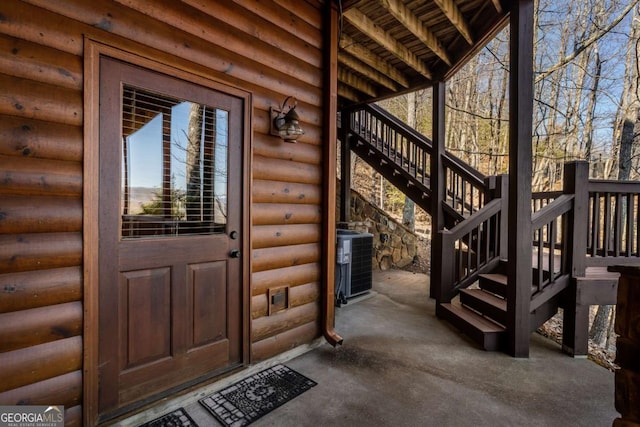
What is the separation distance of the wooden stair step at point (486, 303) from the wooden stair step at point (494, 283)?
6cm

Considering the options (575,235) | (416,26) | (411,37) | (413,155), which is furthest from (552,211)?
(413,155)

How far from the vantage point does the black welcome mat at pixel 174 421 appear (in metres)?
1.76

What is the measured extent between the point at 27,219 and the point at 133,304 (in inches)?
27.7

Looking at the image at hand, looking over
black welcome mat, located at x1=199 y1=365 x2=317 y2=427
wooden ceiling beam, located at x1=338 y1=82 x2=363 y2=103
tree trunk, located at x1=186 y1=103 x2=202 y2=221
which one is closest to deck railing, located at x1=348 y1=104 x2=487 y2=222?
wooden ceiling beam, located at x1=338 y1=82 x2=363 y2=103

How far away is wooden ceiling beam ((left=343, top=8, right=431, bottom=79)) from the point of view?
3.22m

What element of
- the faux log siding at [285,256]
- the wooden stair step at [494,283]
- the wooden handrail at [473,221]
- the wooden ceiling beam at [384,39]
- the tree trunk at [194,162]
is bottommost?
the wooden stair step at [494,283]

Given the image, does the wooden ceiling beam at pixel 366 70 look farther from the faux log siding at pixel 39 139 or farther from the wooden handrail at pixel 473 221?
the faux log siding at pixel 39 139

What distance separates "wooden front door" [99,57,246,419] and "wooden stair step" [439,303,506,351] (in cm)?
227

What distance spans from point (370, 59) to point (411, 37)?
0.59 m

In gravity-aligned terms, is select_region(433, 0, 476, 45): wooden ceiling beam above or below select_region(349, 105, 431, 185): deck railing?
above

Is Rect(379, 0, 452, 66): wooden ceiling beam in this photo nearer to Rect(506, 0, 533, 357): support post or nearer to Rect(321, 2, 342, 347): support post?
Rect(321, 2, 342, 347): support post

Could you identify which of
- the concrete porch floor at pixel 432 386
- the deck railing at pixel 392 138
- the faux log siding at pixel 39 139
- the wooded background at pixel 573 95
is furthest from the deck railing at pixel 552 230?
the faux log siding at pixel 39 139

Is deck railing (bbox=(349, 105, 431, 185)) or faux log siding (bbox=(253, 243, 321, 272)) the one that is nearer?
faux log siding (bbox=(253, 243, 321, 272))

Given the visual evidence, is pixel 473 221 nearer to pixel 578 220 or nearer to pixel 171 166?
pixel 578 220
